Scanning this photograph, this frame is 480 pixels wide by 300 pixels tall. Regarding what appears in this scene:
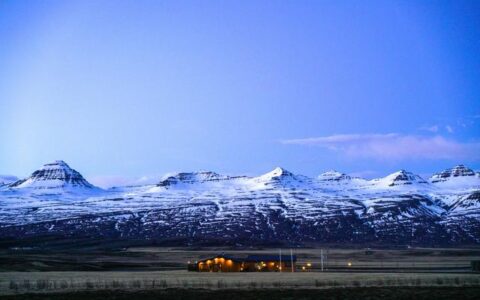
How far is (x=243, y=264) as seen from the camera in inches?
4163

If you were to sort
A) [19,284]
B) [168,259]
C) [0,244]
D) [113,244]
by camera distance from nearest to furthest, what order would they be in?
[19,284] → [168,259] → [0,244] → [113,244]

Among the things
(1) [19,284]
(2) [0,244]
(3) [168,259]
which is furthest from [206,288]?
(2) [0,244]

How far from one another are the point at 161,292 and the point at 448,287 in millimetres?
26876

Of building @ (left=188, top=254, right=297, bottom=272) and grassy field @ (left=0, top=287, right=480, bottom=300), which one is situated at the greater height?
grassy field @ (left=0, top=287, right=480, bottom=300)

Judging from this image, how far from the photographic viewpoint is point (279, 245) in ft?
650

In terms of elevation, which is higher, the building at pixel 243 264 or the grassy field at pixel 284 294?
the grassy field at pixel 284 294

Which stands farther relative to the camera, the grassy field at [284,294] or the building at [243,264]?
the building at [243,264]

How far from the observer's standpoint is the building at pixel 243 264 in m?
103

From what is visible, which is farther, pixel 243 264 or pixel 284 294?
pixel 243 264

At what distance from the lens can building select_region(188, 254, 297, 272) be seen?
103 meters

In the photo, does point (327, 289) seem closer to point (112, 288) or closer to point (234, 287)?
point (234, 287)

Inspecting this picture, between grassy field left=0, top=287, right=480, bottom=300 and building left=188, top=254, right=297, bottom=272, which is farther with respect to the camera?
building left=188, top=254, right=297, bottom=272

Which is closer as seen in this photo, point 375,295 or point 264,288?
point 375,295

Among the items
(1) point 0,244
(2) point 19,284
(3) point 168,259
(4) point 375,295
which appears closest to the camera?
(4) point 375,295
